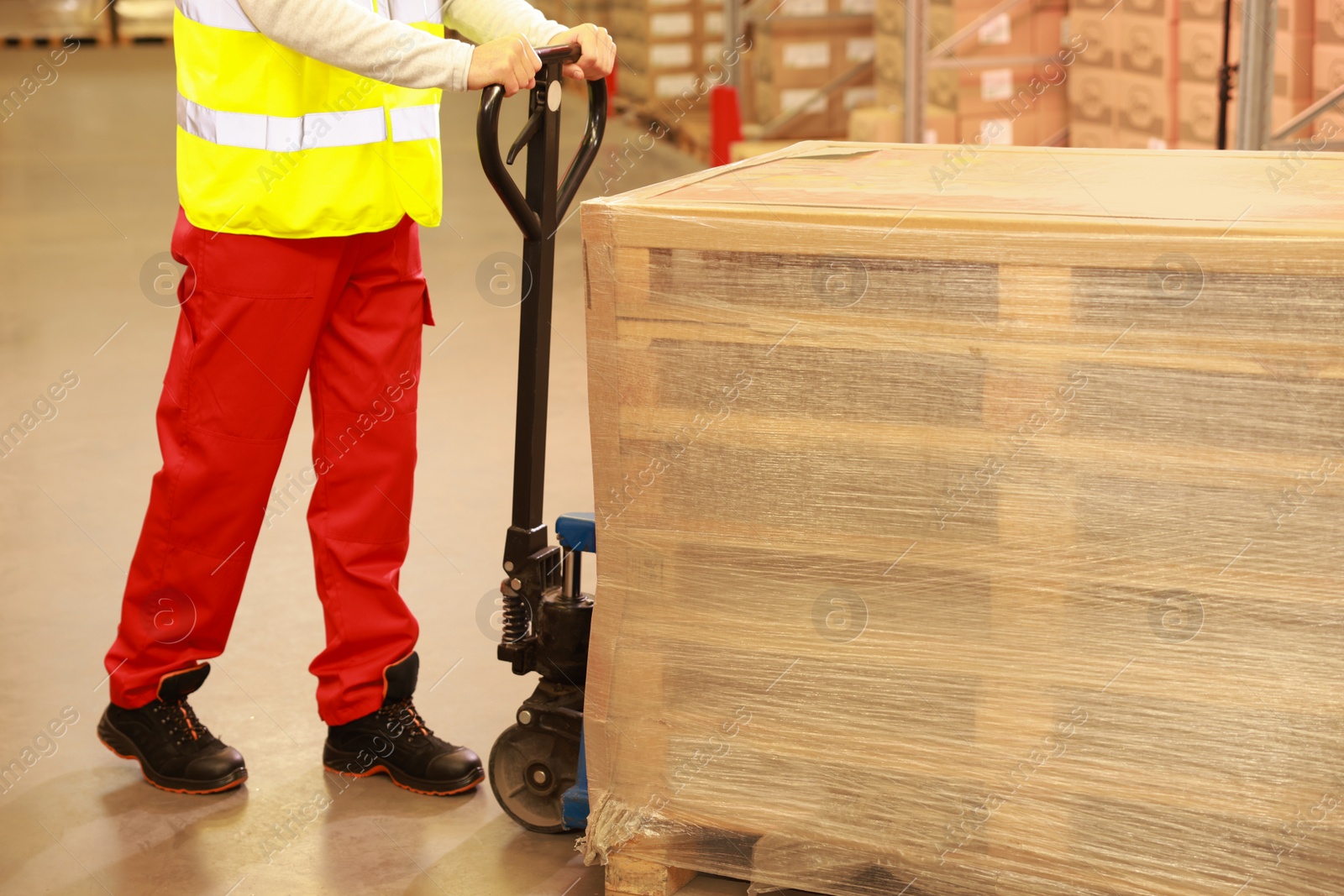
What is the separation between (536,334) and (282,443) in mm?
560

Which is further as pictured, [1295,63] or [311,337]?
[1295,63]

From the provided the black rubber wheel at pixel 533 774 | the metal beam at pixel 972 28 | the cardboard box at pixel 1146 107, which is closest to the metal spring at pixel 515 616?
the black rubber wheel at pixel 533 774

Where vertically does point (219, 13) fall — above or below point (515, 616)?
above

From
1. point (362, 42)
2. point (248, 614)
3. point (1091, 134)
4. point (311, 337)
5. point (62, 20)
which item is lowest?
point (248, 614)

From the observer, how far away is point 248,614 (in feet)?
11.1

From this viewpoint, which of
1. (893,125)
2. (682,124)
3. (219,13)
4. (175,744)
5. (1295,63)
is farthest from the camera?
(682,124)

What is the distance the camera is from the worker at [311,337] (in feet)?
7.40

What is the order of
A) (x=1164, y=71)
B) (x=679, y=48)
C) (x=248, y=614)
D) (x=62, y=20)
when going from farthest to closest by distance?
(x=62, y=20), (x=679, y=48), (x=1164, y=71), (x=248, y=614)

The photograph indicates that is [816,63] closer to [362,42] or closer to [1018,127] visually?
[1018,127]

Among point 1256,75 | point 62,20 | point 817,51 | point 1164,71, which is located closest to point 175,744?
point 1256,75

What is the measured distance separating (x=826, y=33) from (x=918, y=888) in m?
6.40

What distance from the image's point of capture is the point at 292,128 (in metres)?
2.30

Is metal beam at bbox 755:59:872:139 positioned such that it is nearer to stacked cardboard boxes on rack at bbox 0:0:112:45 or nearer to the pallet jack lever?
the pallet jack lever

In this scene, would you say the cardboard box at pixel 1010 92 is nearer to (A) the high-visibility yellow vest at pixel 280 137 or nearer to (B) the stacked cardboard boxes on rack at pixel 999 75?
(B) the stacked cardboard boxes on rack at pixel 999 75
